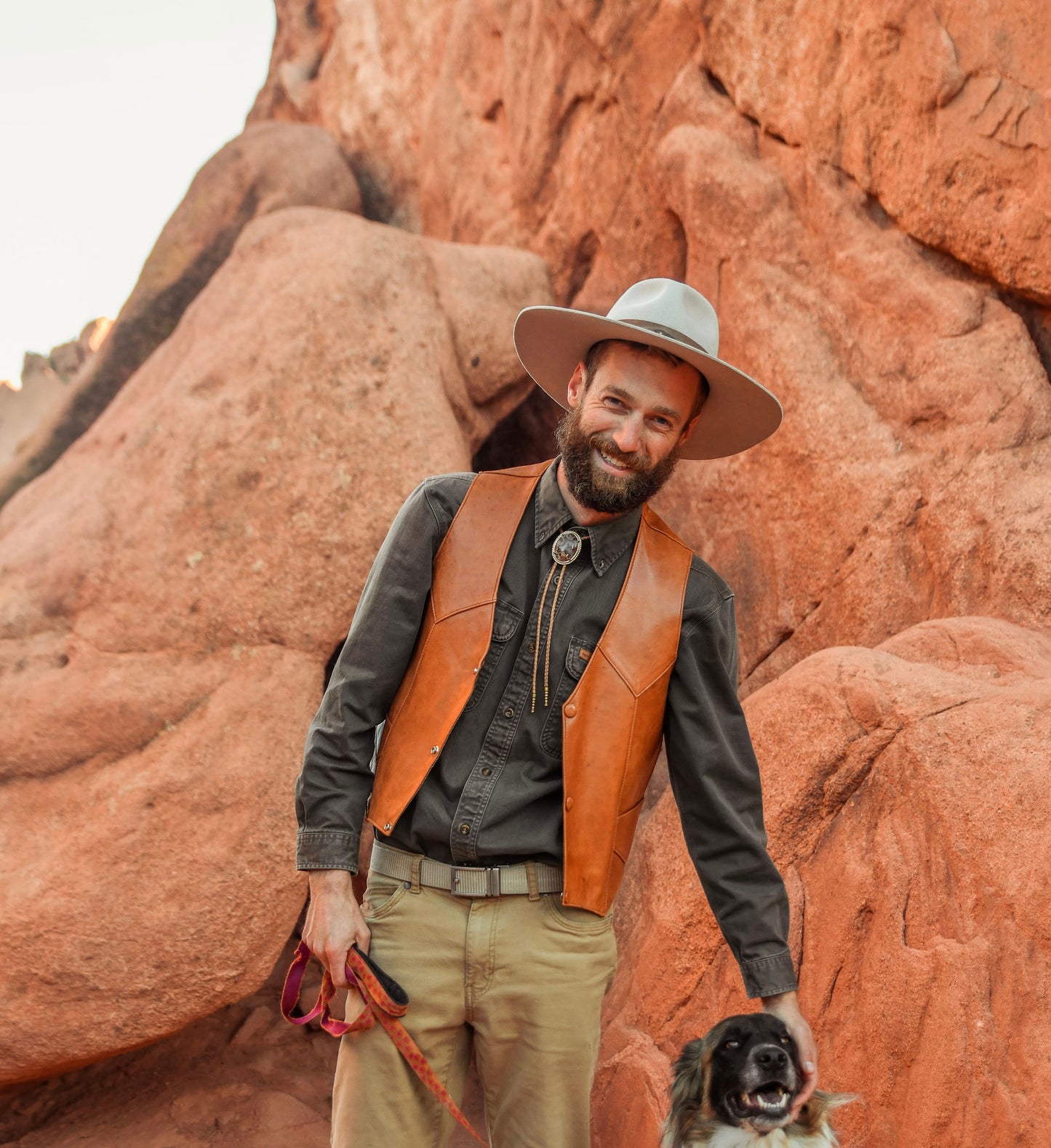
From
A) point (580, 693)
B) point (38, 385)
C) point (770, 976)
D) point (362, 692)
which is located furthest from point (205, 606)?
point (38, 385)

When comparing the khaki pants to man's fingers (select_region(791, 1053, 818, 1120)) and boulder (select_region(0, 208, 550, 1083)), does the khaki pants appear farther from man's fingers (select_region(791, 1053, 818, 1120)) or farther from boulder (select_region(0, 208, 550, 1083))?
boulder (select_region(0, 208, 550, 1083))

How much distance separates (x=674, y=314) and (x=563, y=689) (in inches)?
33.6

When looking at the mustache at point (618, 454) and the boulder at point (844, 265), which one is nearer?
the mustache at point (618, 454)

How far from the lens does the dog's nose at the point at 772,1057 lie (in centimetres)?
207

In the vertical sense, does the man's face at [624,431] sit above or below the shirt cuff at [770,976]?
above

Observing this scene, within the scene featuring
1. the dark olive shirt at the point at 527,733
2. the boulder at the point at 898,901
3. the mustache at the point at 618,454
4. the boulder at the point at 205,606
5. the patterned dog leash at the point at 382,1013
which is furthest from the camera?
the boulder at the point at 205,606

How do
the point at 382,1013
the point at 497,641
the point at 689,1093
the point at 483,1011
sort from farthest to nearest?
the point at 689,1093
the point at 497,641
the point at 483,1011
the point at 382,1013

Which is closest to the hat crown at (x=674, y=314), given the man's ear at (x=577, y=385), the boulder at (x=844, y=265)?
the man's ear at (x=577, y=385)

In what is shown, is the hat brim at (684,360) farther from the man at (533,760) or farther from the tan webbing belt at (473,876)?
the tan webbing belt at (473,876)

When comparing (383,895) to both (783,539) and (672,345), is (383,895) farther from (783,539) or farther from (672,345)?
(783,539)

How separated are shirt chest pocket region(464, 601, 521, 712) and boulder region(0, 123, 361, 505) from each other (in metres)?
5.17

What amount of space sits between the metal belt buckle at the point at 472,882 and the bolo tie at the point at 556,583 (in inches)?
13.5

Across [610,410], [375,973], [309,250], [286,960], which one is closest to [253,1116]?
[286,960]

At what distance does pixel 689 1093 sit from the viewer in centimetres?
238
